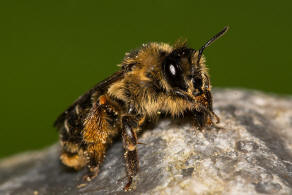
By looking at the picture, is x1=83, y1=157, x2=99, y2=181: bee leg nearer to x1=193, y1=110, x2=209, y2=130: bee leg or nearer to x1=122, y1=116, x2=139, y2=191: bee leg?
→ x1=122, y1=116, x2=139, y2=191: bee leg

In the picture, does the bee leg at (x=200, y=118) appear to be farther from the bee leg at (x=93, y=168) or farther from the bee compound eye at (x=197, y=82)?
the bee leg at (x=93, y=168)

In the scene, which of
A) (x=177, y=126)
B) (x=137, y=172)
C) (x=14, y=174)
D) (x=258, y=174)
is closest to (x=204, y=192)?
(x=258, y=174)

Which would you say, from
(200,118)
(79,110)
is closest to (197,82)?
(200,118)

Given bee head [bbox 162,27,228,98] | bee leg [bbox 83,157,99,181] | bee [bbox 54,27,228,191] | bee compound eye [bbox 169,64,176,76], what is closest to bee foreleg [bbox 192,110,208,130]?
bee [bbox 54,27,228,191]

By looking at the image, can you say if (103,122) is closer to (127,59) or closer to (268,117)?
(127,59)

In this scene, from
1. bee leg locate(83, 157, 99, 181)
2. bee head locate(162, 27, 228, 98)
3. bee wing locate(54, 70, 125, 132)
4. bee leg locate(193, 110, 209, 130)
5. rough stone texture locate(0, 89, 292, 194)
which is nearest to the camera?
rough stone texture locate(0, 89, 292, 194)
